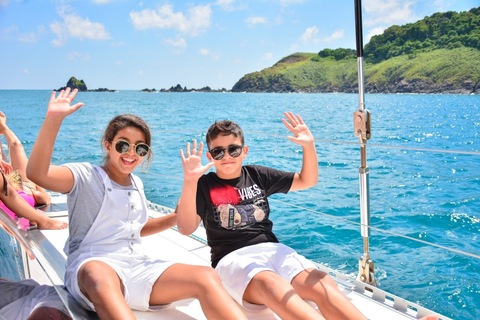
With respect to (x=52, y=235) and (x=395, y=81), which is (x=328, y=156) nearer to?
(x=52, y=235)

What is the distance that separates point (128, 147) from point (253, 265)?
744mm

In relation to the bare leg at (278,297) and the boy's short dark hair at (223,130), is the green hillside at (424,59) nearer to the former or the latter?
the boy's short dark hair at (223,130)

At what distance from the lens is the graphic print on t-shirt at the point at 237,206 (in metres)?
1.86

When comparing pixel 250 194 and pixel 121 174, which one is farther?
pixel 250 194

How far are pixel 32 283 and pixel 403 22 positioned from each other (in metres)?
86.6

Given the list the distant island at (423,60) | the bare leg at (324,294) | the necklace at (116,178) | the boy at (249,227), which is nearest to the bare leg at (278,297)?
the boy at (249,227)

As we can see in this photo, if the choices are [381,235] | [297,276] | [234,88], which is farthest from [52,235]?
[234,88]

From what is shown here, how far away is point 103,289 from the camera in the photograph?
4.50 feet

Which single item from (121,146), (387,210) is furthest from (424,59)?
(121,146)

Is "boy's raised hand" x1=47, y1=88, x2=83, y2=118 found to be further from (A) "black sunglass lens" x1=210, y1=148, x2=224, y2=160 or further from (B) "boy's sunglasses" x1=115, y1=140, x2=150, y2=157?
(A) "black sunglass lens" x1=210, y1=148, x2=224, y2=160

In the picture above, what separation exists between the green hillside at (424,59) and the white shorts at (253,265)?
71.7m

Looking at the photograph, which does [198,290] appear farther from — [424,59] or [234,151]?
[424,59]

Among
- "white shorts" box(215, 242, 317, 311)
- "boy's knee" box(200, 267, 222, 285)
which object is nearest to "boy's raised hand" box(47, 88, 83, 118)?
"boy's knee" box(200, 267, 222, 285)

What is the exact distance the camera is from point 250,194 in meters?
1.94
